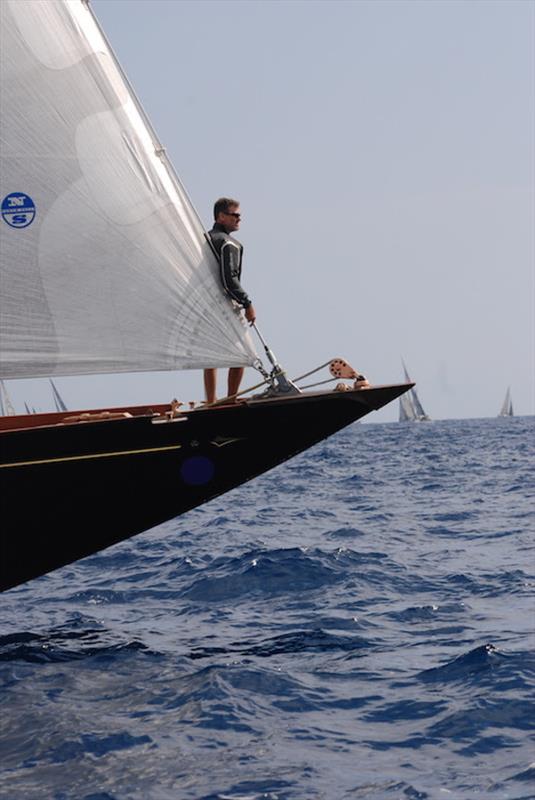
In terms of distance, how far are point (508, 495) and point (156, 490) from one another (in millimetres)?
15489

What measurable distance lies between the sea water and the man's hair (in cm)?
300

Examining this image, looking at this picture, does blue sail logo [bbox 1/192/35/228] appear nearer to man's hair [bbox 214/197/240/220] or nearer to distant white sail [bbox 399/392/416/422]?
man's hair [bbox 214/197/240/220]

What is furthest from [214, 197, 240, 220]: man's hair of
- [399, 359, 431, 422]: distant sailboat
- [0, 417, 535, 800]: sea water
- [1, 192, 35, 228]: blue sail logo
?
[399, 359, 431, 422]: distant sailboat

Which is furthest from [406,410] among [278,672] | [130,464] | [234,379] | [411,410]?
[278,672]

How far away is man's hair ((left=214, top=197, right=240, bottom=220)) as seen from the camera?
9.24 m

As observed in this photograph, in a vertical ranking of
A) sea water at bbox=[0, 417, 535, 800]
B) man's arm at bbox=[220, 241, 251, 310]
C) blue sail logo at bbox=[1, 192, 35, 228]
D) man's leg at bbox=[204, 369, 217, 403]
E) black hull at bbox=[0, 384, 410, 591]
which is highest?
blue sail logo at bbox=[1, 192, 35, 228]

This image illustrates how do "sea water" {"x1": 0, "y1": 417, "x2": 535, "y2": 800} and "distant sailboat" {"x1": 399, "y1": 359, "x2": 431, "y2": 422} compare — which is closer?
"sea water" {"x1": 0, "y1": 417, "x2": 535, "y2": 800}

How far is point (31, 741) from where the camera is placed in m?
7.06

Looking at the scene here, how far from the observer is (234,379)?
9.43 meters

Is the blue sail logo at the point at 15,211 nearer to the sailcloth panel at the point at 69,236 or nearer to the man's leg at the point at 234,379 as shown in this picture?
the sailcloth panel at the point at 69,236

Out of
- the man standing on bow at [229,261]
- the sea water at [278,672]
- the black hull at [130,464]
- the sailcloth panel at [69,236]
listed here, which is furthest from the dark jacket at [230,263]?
the sea water at [278,672]

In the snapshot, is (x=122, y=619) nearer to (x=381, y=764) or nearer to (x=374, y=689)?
(x=374, y=689)

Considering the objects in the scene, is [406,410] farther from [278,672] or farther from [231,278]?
[278,672]

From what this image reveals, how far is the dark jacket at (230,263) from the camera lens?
29.3ft
